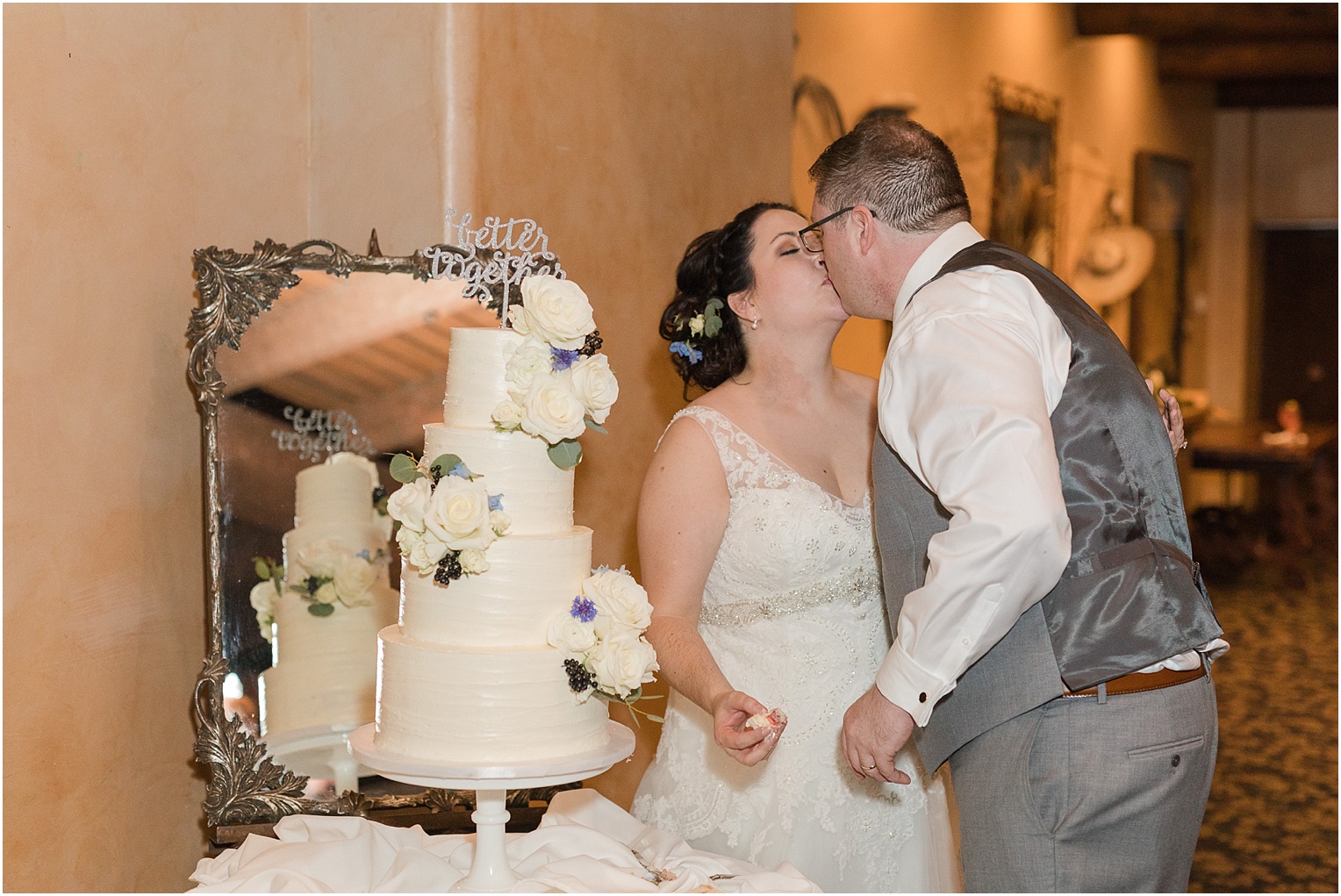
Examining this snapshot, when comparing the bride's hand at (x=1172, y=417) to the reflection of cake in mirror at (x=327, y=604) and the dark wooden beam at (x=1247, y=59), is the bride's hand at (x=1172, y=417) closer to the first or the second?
the reflection of cake in mirror at (x=327, y=604)

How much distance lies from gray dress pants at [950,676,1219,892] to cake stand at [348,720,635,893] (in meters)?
0.61

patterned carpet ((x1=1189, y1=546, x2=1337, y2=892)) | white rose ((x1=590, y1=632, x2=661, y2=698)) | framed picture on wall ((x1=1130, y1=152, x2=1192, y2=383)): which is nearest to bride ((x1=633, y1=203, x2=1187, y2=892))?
white rose ((x1=590, y1=632, x2=661, y2=698))

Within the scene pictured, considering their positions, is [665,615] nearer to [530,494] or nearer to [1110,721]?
[530,494]

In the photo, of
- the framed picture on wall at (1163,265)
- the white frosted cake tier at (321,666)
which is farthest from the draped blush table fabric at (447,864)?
the framed picture on wall at (1163,265)

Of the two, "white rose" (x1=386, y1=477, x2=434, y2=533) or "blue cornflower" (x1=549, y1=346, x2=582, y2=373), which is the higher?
"blue cornflower" (x1=549, y1=346, x2=582, y2=373)

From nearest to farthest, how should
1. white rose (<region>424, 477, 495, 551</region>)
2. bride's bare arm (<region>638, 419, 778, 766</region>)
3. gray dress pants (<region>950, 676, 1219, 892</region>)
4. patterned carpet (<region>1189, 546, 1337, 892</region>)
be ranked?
white rose (<region>424, 477, 495, 551</region>) → gray dress pants (<region>950, 676, 1219, 892</region>) → bride's bare arm (<region>638, 419, 778, 766</region>) → patterned carpet (<region>1189, 546, 1337, 892</region>)

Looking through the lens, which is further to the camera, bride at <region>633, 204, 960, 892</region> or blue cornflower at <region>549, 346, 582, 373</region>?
bride at <region>633, 204, 960, 892</region>

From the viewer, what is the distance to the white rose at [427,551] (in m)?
1.79

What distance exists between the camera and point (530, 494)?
73.9 inches

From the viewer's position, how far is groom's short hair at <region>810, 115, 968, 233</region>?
7.11 feet

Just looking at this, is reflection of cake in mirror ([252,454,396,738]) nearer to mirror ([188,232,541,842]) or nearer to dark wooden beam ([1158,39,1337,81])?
mirror ([188,232,541,842])

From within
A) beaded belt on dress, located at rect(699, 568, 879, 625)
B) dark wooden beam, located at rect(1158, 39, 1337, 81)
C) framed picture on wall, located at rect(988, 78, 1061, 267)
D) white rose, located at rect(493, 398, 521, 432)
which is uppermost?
dark wooden beam, located at rect(1158, 39, 1337, 81)

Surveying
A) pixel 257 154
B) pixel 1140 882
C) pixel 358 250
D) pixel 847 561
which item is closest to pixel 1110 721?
pixel 1140 882

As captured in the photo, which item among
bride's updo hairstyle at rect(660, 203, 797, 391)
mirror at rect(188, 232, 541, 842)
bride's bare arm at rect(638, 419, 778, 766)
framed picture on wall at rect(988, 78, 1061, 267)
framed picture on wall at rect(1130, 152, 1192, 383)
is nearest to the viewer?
bride's bare arm at rect(638, 419, 778, 766)
